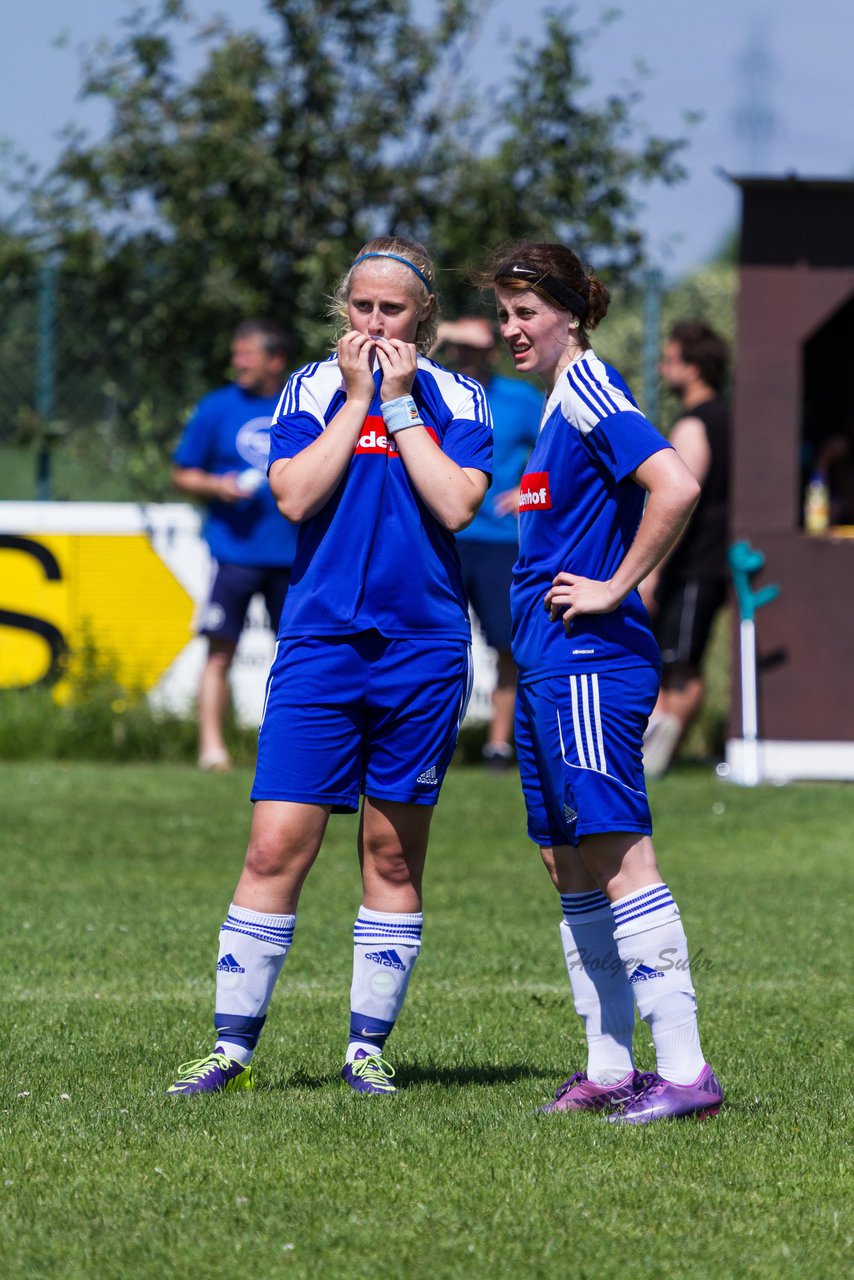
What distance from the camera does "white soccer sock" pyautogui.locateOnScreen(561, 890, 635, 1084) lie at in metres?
4.30

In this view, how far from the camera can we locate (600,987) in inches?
170

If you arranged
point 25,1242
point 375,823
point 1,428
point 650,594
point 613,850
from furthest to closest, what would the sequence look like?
1. point 1,428
2. point 650,594
3. point 375,823
4. point 613,850
5. point 25,1242

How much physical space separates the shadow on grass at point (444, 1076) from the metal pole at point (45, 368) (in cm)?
803

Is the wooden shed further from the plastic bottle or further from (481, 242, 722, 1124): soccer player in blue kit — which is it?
(481, 242, 722, 1124): soccer player in blue kit

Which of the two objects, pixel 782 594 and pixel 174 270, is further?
pixel 174 270

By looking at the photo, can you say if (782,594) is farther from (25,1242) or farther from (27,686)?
(25,1242)

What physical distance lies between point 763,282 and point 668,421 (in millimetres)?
1869

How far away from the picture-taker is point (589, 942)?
432 cm

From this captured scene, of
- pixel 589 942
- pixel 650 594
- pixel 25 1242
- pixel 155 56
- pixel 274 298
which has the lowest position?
pixel 25 1242

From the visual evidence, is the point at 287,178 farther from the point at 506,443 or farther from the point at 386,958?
the point at 386,958

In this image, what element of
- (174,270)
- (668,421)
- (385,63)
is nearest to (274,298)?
(174,270)

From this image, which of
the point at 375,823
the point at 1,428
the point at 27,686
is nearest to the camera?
the point at 375,823

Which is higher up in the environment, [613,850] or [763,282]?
[763,282]

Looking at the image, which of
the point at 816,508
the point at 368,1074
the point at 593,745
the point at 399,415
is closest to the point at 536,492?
the point at 399,415
